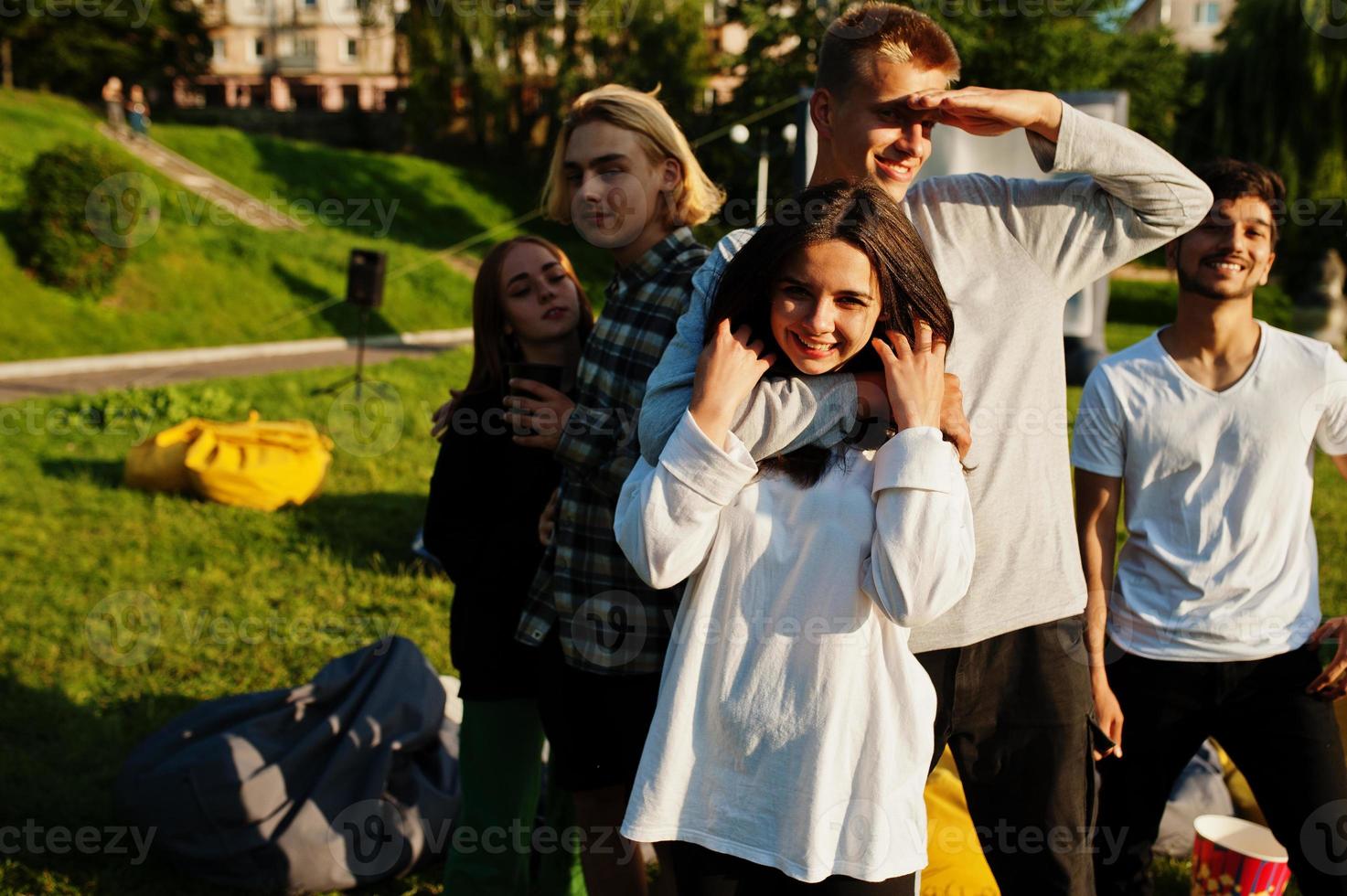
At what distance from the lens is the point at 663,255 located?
7.77 ft

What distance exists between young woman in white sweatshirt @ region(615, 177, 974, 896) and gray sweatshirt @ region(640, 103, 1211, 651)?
177 mm

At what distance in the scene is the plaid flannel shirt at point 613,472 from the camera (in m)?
2.24

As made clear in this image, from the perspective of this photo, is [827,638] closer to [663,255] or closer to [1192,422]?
[663,255]

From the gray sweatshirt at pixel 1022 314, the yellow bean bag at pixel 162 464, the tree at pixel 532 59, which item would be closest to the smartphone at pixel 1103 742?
the gray sweatshirt at pixel 1022 314

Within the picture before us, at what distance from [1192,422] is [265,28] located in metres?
56.1

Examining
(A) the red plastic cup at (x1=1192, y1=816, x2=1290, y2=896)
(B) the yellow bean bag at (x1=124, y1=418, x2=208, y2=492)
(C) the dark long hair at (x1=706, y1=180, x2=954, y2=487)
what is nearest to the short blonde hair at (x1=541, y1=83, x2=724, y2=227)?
(C) the dark long hair at (x1=706, y1=180, x2=954, y2=487)

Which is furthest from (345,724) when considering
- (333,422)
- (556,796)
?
(333,422)

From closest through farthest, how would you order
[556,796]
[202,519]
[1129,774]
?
[1129,774]
[556,796]
[202,519]

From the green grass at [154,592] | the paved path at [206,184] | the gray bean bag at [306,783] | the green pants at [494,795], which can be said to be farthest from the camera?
the paved path at [206,184]

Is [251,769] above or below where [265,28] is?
below

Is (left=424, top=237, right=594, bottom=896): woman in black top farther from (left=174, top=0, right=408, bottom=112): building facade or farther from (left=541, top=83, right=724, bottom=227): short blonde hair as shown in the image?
(left=174, top=0, right=408, bottom=112): building facade

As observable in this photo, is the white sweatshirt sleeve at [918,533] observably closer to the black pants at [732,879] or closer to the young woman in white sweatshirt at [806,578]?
the young woman in white sweatshirt at [806,578]

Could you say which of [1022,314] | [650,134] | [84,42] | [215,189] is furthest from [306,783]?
[84,42]

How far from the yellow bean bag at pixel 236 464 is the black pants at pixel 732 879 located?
20.8ft
